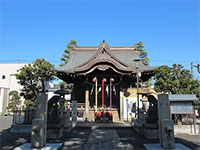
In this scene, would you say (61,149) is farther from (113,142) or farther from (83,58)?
(83,58)

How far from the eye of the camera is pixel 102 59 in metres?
15.2

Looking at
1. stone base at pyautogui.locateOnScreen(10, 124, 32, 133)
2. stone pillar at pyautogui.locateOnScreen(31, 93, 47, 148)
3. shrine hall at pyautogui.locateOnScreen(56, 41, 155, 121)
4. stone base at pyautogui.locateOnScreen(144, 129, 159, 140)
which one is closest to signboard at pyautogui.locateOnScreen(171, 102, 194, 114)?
stone base at pyautogui.locateOnScreen(144, 129, 159, 140)

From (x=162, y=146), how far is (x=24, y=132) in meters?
9.16

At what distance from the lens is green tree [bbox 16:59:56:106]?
2197cm

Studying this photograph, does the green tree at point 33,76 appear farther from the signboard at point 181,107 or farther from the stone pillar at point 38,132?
the signboard at point 181,107

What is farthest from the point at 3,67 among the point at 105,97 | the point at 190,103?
the point at 190,103

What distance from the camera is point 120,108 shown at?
15.7 meters

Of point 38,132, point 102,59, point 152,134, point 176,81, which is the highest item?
point 102,59

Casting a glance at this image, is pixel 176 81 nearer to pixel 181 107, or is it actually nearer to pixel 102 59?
pixel 181 107

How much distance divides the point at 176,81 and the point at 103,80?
24.7ft

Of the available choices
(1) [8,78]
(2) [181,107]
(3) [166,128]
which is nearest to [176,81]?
(2) [181,107]

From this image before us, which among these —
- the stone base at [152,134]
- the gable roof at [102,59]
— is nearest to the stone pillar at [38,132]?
the stone base at [152,134]

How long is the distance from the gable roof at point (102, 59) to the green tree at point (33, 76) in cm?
466

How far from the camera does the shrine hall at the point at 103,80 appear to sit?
50.7 feet
